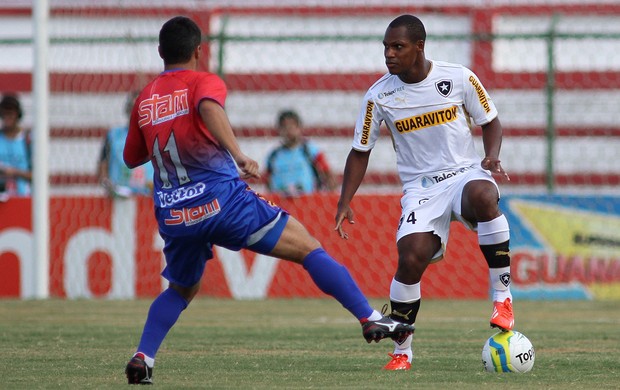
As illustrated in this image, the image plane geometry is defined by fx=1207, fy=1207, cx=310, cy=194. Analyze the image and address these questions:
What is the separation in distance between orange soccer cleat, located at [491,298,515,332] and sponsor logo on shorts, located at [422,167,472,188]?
0.81 m

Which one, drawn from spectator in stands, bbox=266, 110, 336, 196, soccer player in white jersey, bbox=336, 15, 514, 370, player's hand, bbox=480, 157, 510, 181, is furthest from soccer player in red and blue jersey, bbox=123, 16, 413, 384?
spectator in stands, bbox=266, 110, 336, 196

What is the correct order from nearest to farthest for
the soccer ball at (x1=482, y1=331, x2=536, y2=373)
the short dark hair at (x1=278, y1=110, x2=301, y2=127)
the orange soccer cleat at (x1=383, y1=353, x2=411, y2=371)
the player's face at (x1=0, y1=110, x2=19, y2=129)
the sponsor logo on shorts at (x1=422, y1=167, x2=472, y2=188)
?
the soccer ball at (x1=482, y1=331, x2=536, y2=373) < the orange soccer cleat at (x1=383, y1=353, x2=411, y2=371) < the sponsor logo on shorts at (x1=422, y1=167, x2=472, y2=188) < the short dark hair at (x1=278, y1=110, x2=301, y2=127) < the player's face at (x1=0, y1=110, x2=19, y2=129)

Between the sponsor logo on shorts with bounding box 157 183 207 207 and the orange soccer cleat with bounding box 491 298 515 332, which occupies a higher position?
the sponsor logo on shorts with bounding box 157 183 207 207

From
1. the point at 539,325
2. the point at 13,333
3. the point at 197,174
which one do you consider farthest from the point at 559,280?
the point at 197,174

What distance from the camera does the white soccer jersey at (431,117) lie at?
7051 mm

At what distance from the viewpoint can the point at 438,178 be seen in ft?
23.2

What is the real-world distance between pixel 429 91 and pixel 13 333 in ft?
12.6

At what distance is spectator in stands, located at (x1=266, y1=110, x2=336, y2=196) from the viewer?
13.1 metres

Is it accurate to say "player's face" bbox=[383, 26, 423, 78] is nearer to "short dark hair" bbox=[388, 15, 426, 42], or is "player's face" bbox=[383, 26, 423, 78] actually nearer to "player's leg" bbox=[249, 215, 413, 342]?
"short dark hair" bbox=[388, 15, 426, 42]

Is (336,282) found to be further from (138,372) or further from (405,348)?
(138,372)

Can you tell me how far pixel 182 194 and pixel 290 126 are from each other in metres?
7.02

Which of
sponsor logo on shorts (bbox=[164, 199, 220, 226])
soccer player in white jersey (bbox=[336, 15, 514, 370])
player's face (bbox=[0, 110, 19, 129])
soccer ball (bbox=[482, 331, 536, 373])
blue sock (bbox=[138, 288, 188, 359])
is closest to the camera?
sponsor logo on shorts (bbox=[164, 199, 220, 226])

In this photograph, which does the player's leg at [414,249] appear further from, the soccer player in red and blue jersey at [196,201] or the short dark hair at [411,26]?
the short dark hair at [411,26]

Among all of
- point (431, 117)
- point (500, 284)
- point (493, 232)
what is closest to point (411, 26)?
point (431, 117)
